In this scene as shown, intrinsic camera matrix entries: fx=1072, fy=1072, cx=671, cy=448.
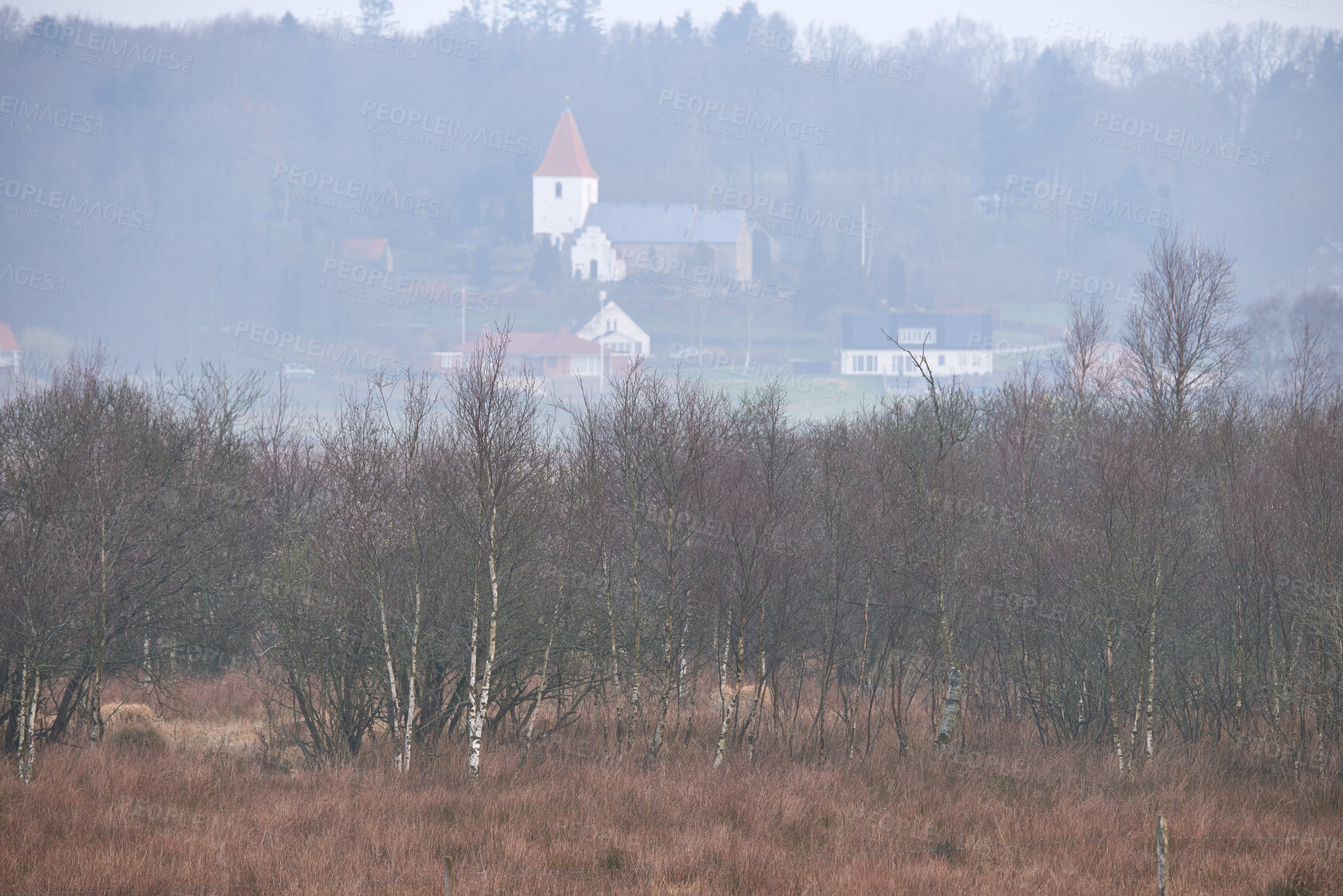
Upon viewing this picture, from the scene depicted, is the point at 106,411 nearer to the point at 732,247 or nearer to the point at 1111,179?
the point at 732,247

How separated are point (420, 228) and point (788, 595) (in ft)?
549

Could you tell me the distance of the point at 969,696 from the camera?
21.6 metres

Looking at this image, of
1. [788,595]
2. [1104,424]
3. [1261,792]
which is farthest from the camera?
[1104,424]

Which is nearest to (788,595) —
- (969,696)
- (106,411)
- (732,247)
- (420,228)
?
(969,696)
